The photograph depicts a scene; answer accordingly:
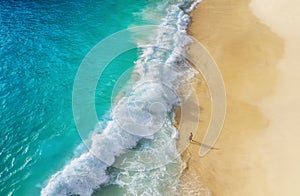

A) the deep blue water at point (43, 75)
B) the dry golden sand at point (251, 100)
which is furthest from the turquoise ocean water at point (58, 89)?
the dry golden sand at point (251, 100)

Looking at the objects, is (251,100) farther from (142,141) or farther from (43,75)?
(43,75)

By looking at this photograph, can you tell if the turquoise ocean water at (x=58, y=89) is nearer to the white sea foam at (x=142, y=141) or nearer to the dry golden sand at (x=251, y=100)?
the white sea foam at (x=142, y=141)

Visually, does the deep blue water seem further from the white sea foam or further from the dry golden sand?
the dry golden sand

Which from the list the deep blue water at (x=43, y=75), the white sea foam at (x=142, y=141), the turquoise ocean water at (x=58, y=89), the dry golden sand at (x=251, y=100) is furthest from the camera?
the deep blue water at (x=43, y=75)

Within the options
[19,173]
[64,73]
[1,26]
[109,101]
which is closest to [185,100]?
[109,101]

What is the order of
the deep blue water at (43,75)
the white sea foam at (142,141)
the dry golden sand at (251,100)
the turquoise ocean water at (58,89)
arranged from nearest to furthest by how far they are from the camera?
the white sea foam at (142,141) < the turquoise ocean water at (58,89) < the dry golden sand at (251,100) < the deep blue water at (43,75)

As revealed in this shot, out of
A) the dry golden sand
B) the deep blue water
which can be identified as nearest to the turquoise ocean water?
the deep blue water
